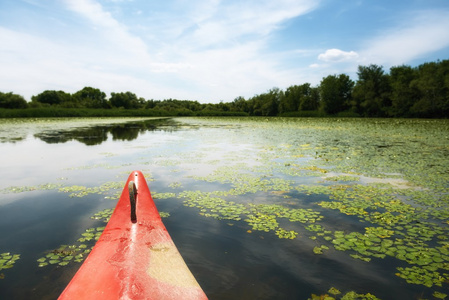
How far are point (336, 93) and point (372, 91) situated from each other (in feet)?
36.2

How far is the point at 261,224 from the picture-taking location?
12.6 ft

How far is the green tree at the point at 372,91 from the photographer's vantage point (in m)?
54.6

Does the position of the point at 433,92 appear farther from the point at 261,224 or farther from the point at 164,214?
the point at 164,214

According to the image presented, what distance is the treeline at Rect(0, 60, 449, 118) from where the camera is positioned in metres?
43.5

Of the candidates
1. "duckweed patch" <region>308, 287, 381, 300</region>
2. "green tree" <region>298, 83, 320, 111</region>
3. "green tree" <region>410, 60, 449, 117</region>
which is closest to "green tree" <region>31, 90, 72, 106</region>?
"green tree" <region>298, 83, 320, 111</region>

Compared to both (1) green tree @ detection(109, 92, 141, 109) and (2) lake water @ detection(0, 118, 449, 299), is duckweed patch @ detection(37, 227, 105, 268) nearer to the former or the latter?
(2) lake water @ detection(0, 118, 449, 299)

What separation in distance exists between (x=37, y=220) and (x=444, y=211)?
6748 mm

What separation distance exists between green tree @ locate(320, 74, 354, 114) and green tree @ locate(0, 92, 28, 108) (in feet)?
235

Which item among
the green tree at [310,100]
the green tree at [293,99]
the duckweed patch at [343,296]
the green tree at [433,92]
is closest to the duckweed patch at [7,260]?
the duckweed patch at [343,296]

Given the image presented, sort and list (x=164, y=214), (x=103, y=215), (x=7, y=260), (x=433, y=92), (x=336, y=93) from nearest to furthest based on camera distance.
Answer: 1. (x=7, y=260)
2. (x=103, y=215)
3. (x=164, y=214)
4. (x=433, y=92)
5. (x=336, y=93)

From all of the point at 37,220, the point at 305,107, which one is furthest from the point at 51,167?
the point at 305,107

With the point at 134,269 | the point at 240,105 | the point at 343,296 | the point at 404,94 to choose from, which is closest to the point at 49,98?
the point at 240,105

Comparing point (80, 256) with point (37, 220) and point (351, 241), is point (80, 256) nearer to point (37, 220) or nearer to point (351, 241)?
point (37, 220)

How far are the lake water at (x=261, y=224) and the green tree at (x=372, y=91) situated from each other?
54865 mm
